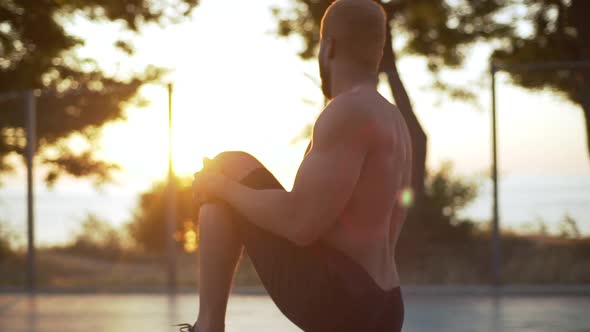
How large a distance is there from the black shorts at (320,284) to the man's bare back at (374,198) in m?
0.04

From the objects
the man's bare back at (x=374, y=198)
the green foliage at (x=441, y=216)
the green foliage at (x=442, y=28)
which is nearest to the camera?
the man's bare back at (x=374, y=198)

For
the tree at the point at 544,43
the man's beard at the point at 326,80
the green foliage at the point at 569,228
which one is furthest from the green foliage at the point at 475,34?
the man's beard at the point at 326,80

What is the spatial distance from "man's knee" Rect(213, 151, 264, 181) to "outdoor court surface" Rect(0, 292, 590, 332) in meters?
3.80

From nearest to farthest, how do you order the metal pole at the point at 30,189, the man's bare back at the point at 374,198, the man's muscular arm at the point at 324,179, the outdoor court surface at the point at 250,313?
the man's muscular arm at the point at 324,179 → the man's bare back at the point at 374,198 → the outdoor court surface at the point at 250,313 → the metal pole at the point at 30,189

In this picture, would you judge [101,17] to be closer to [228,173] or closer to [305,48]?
[305,48]

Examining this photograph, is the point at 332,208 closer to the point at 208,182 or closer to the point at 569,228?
the point at 208,182

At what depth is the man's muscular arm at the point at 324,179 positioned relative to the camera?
3039 mm

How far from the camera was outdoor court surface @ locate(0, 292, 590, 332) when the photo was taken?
283 inches

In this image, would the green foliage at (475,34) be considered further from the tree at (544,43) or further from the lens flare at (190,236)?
the lens flare at (190,236)

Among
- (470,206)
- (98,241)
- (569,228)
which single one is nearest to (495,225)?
(569,228)

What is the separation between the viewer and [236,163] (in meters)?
3.30

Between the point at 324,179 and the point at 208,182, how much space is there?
1.31 feet

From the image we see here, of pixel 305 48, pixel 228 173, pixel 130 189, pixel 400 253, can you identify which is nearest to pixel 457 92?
pixel 305 48

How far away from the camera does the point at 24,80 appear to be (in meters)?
13.4
